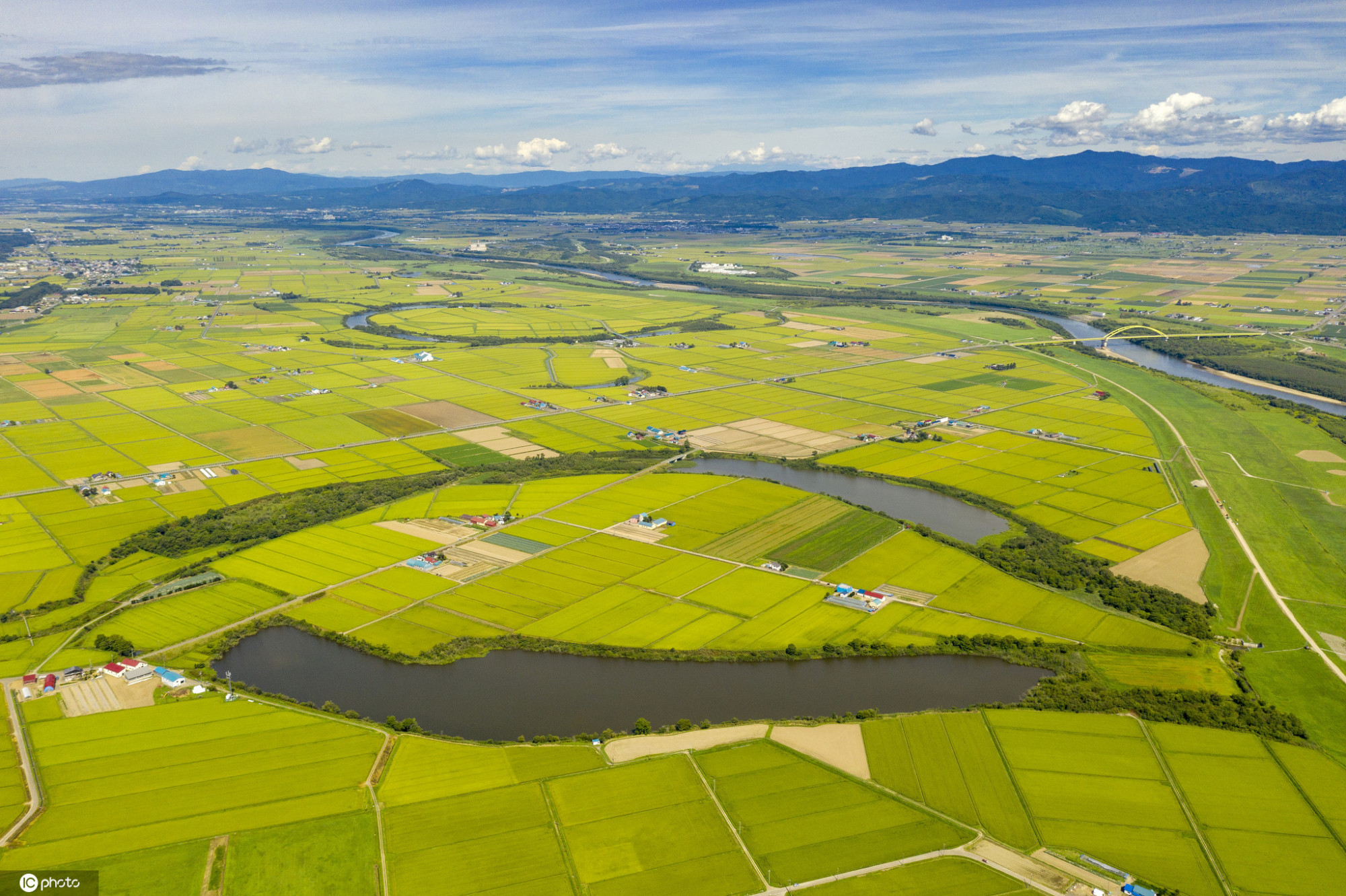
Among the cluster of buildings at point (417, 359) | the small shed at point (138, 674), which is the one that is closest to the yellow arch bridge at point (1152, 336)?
the cluster of buildings at point (417, 359)

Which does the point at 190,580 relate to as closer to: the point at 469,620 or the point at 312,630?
the point at 312,630

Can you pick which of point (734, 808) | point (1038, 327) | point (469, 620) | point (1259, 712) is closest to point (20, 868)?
point (469, 620)

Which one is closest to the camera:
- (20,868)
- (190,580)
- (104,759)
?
(20,868)

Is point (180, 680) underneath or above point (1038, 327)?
underneath

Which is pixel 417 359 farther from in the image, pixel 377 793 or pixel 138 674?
pixel 377 793

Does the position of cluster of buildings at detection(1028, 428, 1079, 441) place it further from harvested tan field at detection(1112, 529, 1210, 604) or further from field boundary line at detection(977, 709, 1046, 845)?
field boundary line at detection(977, 709, 1046, 845)

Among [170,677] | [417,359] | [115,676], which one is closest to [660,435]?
[170,677]

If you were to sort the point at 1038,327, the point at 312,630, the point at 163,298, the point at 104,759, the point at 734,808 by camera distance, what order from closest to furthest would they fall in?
the point at 734,808 → the point at 104,759 → the point at 312,630 → the point at 1038,327 → the point at 163,298

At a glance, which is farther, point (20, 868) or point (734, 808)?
point (734, 808)
